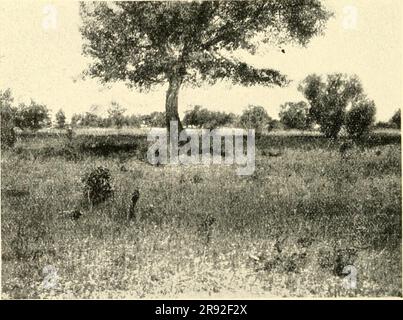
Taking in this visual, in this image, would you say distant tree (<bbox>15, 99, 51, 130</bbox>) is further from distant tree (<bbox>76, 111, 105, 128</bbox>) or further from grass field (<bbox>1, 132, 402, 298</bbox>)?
distant tree (<bbox>76, 111, 105, 128</bbox>)

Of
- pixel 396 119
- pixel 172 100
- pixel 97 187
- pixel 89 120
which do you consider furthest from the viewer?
pixel 89 120

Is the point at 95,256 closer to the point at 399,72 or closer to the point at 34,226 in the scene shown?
the point at 34,226

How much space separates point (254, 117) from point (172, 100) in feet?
6.41

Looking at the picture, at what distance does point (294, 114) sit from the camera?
1229 centimetres

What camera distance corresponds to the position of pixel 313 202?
10.7 metres

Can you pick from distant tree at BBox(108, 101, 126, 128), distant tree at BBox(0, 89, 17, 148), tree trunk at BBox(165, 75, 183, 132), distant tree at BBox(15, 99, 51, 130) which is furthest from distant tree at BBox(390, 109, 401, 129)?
distant tree at BBox(0, 89, 17, 148)

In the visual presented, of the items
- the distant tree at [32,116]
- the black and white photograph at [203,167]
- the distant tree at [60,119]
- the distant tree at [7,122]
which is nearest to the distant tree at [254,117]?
the black and white photograph at [203,167]

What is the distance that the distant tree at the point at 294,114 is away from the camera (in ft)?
39.2

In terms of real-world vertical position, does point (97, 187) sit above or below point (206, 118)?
below

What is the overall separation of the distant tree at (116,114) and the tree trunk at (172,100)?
3.33 ft

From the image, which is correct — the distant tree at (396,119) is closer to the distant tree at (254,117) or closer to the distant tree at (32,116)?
the distant tree at (254,117)

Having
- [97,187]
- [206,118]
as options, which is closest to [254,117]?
[206,118]

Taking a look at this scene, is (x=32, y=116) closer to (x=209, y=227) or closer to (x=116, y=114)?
(x=116, y=114)
